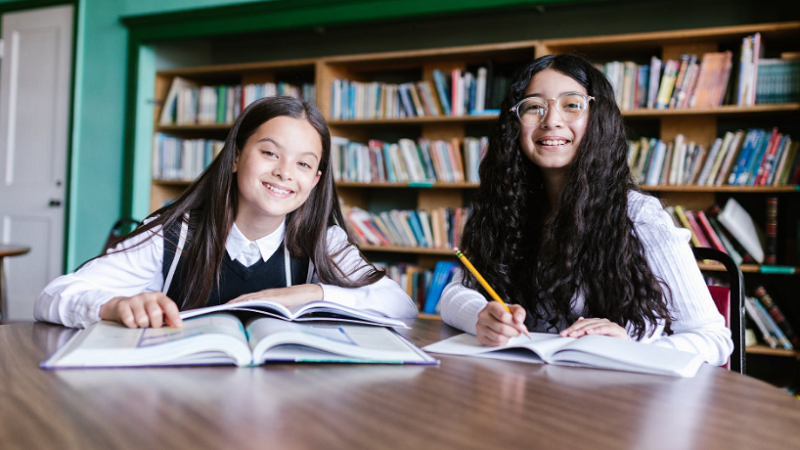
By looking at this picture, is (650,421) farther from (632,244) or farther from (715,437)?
(632,244)

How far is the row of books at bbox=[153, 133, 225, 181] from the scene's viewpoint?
4.17 meters

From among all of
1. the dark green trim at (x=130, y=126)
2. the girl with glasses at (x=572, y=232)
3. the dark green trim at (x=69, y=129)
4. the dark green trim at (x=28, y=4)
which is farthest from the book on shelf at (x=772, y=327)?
the dark green trim at (x=28, y=4)

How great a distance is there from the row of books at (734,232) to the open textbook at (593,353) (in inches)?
83.4

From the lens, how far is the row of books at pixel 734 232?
287cm

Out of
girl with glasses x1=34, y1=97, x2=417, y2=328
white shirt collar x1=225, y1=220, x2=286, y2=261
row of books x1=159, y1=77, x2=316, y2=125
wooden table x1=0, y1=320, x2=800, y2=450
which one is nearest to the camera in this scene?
wooden table x1=0, y1=320, x2=800, y2=450

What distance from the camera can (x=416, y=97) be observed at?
3549 millimetres

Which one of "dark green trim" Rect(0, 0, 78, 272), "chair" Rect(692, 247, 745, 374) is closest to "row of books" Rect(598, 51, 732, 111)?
"chair" Rect(692, 247, 745, 374)

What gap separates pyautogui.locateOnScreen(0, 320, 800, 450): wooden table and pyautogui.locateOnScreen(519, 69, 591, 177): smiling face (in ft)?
2.24

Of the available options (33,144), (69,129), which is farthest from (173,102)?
(33,144)

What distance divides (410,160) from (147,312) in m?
2.67

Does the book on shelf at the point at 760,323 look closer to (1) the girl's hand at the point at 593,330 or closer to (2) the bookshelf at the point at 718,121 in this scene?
(2) the bookshelf at the point at 718,121

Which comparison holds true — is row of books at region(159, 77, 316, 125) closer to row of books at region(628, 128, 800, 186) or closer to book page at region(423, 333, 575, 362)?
row of books at region(628, 128, 800, 186)

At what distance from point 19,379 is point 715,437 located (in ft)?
2.45

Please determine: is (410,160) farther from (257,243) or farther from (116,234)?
(257,243)
